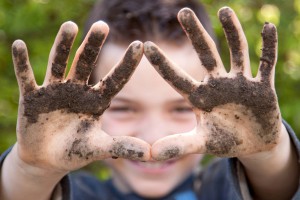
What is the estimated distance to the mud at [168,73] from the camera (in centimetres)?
115

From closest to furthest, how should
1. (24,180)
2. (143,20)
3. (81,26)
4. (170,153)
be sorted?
(170,153)
(24,180)
(143,20)
(81,26)

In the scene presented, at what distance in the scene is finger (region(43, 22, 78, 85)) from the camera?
1.16 metres

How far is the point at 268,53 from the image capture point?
3.92 feet

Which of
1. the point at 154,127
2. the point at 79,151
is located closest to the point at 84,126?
the point at 79,151

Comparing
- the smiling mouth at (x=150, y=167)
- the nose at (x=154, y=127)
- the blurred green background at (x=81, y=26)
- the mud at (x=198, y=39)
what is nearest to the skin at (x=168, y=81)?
the mud at (x=198, y=39)

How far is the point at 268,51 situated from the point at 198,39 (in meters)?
0.16

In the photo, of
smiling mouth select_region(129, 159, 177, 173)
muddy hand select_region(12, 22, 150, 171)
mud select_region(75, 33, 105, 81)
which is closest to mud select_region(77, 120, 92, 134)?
muddy hand select_region(12, 22, 150, 171)

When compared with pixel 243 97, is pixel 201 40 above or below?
above

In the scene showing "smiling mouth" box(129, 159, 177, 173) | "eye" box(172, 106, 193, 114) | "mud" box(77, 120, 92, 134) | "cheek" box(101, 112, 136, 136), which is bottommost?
"smiling mouth" box(129, 159, 177, 173)

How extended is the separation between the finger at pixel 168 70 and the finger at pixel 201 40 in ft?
0.21

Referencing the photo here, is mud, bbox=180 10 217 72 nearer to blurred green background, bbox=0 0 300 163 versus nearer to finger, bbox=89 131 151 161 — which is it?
finger, bbox=89 131 151 161

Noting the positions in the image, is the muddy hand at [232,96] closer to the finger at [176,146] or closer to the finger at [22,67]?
the finger at [176,146]

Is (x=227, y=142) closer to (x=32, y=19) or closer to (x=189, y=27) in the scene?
(x=189, y=27)

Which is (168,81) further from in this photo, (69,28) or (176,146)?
(69,28)
